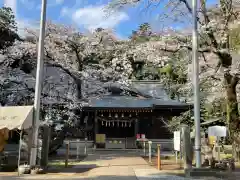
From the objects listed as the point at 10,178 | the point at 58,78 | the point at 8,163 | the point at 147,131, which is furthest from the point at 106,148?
the point at 10,178

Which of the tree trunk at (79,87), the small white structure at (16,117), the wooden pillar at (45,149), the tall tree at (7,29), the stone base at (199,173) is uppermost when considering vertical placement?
the tall tree at (7,29)

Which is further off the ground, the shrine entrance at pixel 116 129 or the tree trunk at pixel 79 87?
the tree trunk at pixel 79 87

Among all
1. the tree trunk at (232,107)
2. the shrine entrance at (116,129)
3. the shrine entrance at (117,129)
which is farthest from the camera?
the shrine entrance at (117,129)

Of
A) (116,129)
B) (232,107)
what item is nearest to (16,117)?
(232,107)

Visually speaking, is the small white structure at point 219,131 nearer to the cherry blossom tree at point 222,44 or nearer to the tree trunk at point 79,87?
the cherry blossom tree at point 222,44

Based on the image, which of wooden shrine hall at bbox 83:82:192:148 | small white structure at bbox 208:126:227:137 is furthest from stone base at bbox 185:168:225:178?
wooden shrine hall at bbox 83:82:192:148

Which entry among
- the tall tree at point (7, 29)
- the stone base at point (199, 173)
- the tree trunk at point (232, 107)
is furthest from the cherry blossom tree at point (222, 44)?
the tall tree at point (7, 29)

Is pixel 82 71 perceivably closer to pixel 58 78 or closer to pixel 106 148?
pixel 58 78

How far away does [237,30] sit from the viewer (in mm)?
19547

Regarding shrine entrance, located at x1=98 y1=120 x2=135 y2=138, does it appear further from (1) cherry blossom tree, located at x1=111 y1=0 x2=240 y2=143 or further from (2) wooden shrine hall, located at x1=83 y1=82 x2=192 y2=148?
(1) cherry blossom tree, located at x1=111 y1=0 x2=240 y2=143

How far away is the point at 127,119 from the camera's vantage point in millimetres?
30750

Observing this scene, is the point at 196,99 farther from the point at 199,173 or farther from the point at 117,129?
the point at 117,129

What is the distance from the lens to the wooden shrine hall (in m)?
29.7

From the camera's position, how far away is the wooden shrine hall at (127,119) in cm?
2966
